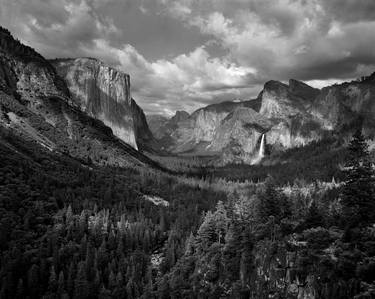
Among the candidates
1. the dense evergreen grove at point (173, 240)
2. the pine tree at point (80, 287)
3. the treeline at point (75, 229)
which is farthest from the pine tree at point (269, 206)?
the pine tree at point (80, 287)

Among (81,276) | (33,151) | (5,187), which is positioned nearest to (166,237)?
(81,276)

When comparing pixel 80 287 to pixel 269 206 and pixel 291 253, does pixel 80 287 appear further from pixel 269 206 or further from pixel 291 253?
pixel 291 253

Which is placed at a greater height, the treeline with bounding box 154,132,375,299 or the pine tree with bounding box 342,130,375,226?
the pine tree with bounding box 342,130,375,226

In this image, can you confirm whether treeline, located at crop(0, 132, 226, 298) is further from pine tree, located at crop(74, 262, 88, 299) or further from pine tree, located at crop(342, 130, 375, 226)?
pine tree, located at crop(342, 130, 375, 226)

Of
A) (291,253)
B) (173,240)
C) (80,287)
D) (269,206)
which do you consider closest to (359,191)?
(291,253)

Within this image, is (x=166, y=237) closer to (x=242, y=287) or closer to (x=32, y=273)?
(x=32, y=273)

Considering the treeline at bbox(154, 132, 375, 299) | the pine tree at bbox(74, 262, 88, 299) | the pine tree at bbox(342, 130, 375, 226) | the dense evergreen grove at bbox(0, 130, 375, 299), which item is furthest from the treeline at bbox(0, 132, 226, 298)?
the pine tree at bbox(342, 130, 375, 226)
